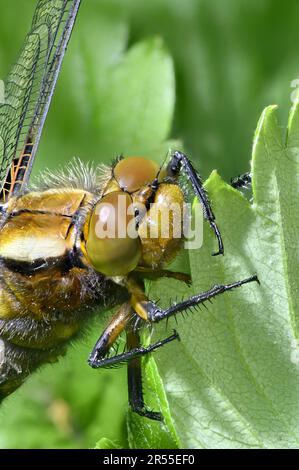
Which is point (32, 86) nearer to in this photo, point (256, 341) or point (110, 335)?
point (110, 335)

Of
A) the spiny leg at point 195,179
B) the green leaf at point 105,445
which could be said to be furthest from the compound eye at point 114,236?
the green leaf at point 105,445

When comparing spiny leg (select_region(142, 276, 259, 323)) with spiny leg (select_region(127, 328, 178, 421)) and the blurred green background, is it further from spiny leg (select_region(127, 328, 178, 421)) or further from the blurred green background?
the blurred green background

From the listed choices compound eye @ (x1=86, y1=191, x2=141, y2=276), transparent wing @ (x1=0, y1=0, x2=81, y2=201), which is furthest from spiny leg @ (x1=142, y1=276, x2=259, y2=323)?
transparent wing @ (x1=0, y1=0, x2=81, y2=201)

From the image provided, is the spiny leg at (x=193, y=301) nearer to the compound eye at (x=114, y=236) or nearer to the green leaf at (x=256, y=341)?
the green leaf at (x=256, y=341)

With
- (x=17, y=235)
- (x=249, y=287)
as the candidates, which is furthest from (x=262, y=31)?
(x=249, y=287)

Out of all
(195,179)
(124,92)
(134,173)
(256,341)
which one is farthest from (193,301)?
(124,92)
